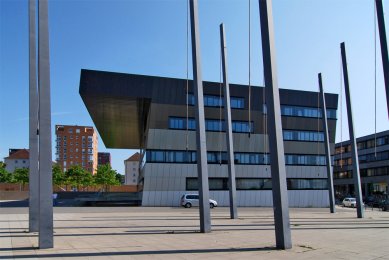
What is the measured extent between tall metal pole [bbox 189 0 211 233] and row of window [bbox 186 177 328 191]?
3484 cm

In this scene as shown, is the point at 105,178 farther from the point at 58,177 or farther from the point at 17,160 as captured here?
the point at 17,160

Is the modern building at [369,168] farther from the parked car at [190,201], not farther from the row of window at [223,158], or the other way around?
the parked car at [190,201]

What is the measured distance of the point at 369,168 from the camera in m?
108

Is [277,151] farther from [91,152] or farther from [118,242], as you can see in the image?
[91,152]

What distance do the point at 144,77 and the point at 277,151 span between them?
1494 inches

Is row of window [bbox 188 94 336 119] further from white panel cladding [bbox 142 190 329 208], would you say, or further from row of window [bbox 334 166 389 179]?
row of window [bbox 334 166 389 179]

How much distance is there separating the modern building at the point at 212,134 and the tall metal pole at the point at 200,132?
28.6 m

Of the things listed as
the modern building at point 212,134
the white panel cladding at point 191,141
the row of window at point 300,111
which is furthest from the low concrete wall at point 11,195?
the row of window at point 300,111

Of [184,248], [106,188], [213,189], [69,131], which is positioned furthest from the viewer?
[69,131]

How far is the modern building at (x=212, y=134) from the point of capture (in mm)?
48625

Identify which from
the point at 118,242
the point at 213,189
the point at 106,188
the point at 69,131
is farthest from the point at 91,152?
the point at 118,242

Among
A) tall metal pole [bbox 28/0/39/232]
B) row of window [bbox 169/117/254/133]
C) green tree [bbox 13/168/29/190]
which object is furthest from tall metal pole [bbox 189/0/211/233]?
green tree [bbox 13/168/29/190]

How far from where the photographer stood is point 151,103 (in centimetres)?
4919

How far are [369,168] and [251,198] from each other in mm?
65032
